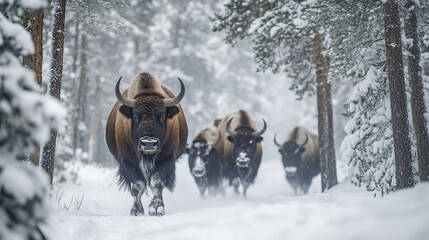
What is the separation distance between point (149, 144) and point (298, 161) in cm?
1019

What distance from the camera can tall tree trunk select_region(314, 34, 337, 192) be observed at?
12148 millimetres

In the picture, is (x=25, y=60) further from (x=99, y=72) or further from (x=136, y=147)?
(x=99, y=72)

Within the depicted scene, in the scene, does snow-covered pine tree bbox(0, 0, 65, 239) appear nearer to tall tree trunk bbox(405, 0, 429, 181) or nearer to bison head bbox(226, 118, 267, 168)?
tall tree trunk bbox(405, 0, 429, 181)

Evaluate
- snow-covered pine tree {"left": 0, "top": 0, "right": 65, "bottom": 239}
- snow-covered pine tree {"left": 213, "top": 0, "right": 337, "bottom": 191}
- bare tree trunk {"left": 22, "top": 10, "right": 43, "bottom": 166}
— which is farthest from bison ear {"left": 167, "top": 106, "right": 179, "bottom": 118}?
snow-covered pine tree {"left": 0, "top": 0, "right": 65, "bottom": 239}

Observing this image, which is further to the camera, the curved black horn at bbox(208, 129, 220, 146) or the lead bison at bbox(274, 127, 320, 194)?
the lead bison at bbox(274, 127, 320, 194)

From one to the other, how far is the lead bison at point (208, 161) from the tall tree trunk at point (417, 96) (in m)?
7.01

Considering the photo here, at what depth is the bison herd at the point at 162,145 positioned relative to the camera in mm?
8297

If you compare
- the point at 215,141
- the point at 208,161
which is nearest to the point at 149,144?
the point at 208,161

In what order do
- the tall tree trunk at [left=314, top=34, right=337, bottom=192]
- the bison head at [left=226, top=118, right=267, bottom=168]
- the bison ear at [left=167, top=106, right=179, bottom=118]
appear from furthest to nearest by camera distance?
the bison head at [left=226, top=118, right=267, bottom=168], the tall tree trunk at [left=314, top=34, right=337, bottom=192], the bison ear at [left=167, top=106, right=179, bottom=118]

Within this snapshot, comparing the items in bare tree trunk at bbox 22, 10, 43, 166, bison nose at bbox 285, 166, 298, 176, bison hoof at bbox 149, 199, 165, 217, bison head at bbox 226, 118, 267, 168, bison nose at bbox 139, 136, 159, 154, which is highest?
bare tree trunk at bbox 22, 10, 43, 166

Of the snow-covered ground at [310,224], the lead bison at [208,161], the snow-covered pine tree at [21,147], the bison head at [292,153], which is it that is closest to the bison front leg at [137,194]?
the snow-covered ground at [310,224]

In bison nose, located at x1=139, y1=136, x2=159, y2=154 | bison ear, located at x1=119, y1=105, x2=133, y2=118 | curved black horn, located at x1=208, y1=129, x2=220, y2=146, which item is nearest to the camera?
bison nose, located at x1=139, y1=136, x2=159, y2=154

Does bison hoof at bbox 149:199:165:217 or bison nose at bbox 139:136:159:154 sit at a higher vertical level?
bison nose at bbox 139:136:159:154

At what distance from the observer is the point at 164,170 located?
857 centimetres
